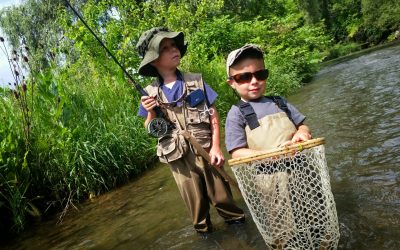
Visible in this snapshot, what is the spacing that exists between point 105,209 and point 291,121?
3444 mm

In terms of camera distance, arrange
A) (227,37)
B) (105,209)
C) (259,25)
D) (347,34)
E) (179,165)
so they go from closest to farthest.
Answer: (179,165), (105,209), (227,37), (259,25), (347,34)

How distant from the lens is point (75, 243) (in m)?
4.36

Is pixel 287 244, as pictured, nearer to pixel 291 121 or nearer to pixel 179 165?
pixel 291 121

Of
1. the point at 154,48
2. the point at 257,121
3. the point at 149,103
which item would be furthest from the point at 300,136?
the point at 154,48

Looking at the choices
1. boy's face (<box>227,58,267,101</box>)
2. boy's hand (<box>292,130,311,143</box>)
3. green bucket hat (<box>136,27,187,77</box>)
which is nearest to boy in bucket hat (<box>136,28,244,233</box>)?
green bucket hat (<box>136,27,187,77</box>)

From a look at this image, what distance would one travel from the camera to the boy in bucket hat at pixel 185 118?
329 centimetres

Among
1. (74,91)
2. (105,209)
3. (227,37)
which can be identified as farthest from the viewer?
(227,37)

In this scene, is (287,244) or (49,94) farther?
(49,94)

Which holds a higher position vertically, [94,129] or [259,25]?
[259,25]

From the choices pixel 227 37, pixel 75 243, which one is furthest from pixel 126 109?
pixel 227 37

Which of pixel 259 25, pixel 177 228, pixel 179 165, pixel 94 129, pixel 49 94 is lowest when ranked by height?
pixel 177 228

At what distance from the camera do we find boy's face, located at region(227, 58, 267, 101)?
272 cm

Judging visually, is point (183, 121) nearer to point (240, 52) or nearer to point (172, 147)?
point (172, 147)

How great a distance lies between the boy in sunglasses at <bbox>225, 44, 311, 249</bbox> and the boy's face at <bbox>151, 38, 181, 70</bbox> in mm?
715
